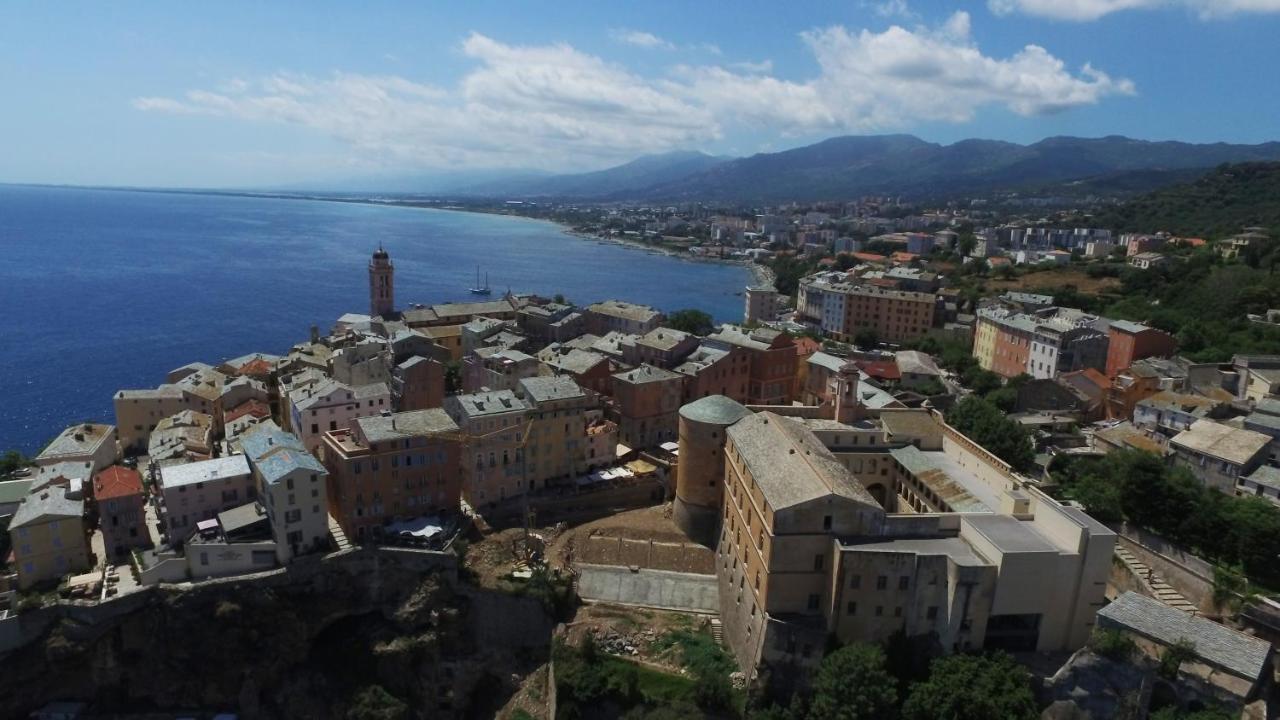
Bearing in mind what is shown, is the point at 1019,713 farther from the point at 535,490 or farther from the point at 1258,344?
the point at 1258,344

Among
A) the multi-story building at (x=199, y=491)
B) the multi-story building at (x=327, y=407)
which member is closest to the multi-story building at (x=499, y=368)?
the multi-story building at (x=327, y=407)

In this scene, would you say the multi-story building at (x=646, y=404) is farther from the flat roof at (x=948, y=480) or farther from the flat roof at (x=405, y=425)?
the flat roof at (x=948, y=480)

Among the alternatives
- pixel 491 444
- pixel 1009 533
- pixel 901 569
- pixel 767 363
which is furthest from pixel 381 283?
pixel 1009 533

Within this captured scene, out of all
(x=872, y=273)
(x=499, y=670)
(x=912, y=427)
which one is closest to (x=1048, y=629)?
(x=912, y=427)

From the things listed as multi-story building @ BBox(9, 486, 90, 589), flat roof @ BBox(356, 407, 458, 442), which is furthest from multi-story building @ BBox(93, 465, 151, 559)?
flat roof @ BBox(356, 407, 458, 442)

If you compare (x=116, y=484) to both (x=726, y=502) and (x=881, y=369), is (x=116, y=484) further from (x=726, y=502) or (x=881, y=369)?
(x=881, y=369)

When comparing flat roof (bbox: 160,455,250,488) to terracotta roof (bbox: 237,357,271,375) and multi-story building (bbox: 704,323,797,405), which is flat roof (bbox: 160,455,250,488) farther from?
multi-story building (bbox: 704,323,797,405)

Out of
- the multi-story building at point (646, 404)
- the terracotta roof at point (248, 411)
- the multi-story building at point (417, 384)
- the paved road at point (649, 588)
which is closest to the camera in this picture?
the paved road at point (649, 588)
